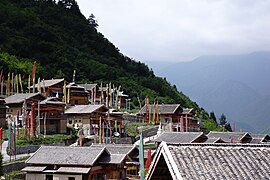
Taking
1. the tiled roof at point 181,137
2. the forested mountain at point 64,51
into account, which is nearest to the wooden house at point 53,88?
the forested mountain at point 64,51

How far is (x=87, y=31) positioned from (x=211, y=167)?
8674cm

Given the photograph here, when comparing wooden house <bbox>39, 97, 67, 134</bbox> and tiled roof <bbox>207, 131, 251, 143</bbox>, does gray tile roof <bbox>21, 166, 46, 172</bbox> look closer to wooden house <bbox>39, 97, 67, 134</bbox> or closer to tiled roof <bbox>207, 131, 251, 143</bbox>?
wooden house <bbox>39, 97, 67, 134</bbox>

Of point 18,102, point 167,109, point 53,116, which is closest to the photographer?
point 18,102

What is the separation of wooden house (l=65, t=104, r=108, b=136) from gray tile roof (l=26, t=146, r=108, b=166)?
47.8 feet

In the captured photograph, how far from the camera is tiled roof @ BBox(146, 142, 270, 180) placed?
548cm

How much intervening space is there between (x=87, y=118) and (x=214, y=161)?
35595 mm

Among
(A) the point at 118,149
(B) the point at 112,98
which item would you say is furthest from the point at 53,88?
(A) the point at 118,149

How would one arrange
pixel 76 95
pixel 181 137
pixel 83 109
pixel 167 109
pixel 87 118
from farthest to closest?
pixel 167 109
pixel 76 95
pixel 83 109
pixel 87 118
pixel 181 137

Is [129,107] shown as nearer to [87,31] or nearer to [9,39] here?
[9,39]

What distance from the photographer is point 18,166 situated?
84.5ft

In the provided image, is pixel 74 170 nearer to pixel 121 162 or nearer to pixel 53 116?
pixel 121 162

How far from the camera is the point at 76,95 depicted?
169 feet

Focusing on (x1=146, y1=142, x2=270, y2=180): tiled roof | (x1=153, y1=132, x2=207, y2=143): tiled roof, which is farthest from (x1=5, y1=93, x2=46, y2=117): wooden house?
(x1=146, y1=142, x2=270, y2=180): tiled roof

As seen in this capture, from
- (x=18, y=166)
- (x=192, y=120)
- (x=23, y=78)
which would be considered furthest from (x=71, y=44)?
(x=18, y=166)
